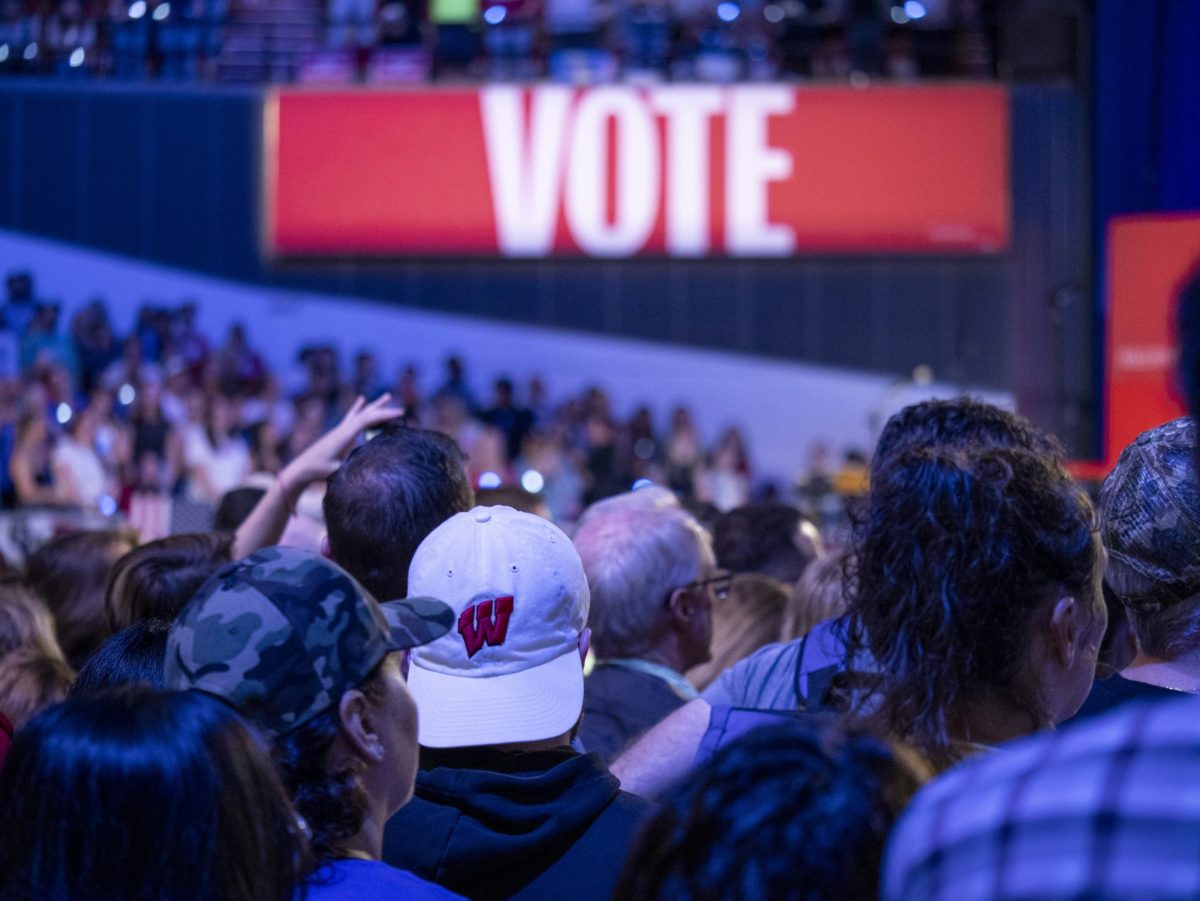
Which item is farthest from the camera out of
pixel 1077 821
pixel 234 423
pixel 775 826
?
pixel 234 423

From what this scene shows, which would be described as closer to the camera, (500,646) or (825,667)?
(500,646)

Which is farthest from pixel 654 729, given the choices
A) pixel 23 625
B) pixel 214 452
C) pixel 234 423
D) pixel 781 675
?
pixel 234 423

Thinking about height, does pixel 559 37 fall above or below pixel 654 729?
above

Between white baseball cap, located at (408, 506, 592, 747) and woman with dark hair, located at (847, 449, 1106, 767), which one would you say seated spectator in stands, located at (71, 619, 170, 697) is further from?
woman with dark hair, located at (847, 449, 1106, 767)

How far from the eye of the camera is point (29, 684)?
2.38 meters

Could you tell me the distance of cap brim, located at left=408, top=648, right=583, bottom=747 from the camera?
1.69 m

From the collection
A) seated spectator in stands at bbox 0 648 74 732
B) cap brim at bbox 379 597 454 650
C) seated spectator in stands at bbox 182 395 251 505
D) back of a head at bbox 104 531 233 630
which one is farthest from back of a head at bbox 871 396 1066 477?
seated spectator in stands at bbox 182 395 251 505

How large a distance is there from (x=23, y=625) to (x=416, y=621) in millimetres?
1422

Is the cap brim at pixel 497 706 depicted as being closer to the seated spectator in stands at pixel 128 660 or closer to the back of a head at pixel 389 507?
the seated spectator in stands at pixel 128 660

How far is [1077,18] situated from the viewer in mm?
11469

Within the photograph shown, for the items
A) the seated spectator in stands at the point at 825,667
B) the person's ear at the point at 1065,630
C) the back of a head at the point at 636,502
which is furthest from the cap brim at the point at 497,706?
the back of a head at the point at 636,502

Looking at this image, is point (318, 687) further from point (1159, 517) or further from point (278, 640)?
point (1159, 517)

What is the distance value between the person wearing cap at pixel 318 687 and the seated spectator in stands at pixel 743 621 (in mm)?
1577

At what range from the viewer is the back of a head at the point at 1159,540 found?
168 cm
